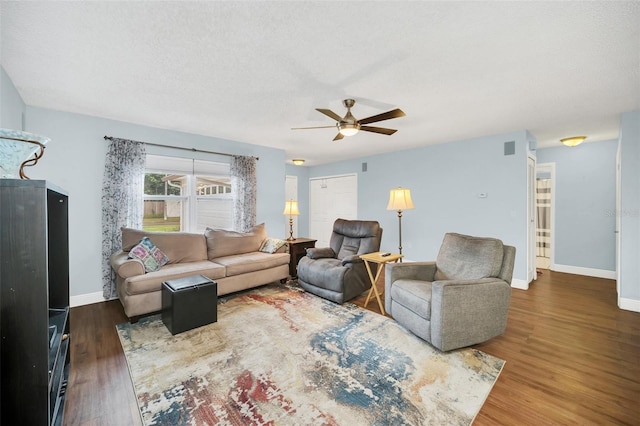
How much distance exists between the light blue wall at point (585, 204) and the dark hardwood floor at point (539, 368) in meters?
1.79

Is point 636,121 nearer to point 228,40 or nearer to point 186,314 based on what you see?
point 228,40

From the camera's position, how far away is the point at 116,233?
11.7ft

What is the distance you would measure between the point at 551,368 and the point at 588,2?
252 centimetres

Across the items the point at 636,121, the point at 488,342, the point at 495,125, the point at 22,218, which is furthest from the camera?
the point at 495,125

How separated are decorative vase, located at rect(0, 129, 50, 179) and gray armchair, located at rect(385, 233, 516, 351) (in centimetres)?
276

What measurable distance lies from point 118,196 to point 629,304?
666cm

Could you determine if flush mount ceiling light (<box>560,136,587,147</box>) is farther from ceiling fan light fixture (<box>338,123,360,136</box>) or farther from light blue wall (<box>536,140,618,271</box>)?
ceiling fan light fixture (<box>338,123,360,136</box>)

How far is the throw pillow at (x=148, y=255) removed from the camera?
10.3 feet

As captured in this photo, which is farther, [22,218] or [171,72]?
[171,72]

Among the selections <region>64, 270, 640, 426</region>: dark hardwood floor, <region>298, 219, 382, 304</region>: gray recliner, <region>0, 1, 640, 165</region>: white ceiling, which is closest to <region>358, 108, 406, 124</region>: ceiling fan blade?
<region>0, 1, 640, 165</region>: white ceiling

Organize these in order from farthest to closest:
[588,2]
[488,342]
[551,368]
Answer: [488,342] → [551,368] → [588,2]

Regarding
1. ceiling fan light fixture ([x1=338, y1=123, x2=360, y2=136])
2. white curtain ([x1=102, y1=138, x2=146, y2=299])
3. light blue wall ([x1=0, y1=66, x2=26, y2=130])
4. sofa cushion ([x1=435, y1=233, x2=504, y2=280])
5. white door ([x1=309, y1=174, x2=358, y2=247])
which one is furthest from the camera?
white door ([x1=309, y1=174, x2=358, y2=247])

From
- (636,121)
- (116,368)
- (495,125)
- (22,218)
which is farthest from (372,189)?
(22,218)

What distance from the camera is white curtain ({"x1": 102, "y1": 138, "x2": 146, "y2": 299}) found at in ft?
11.6
